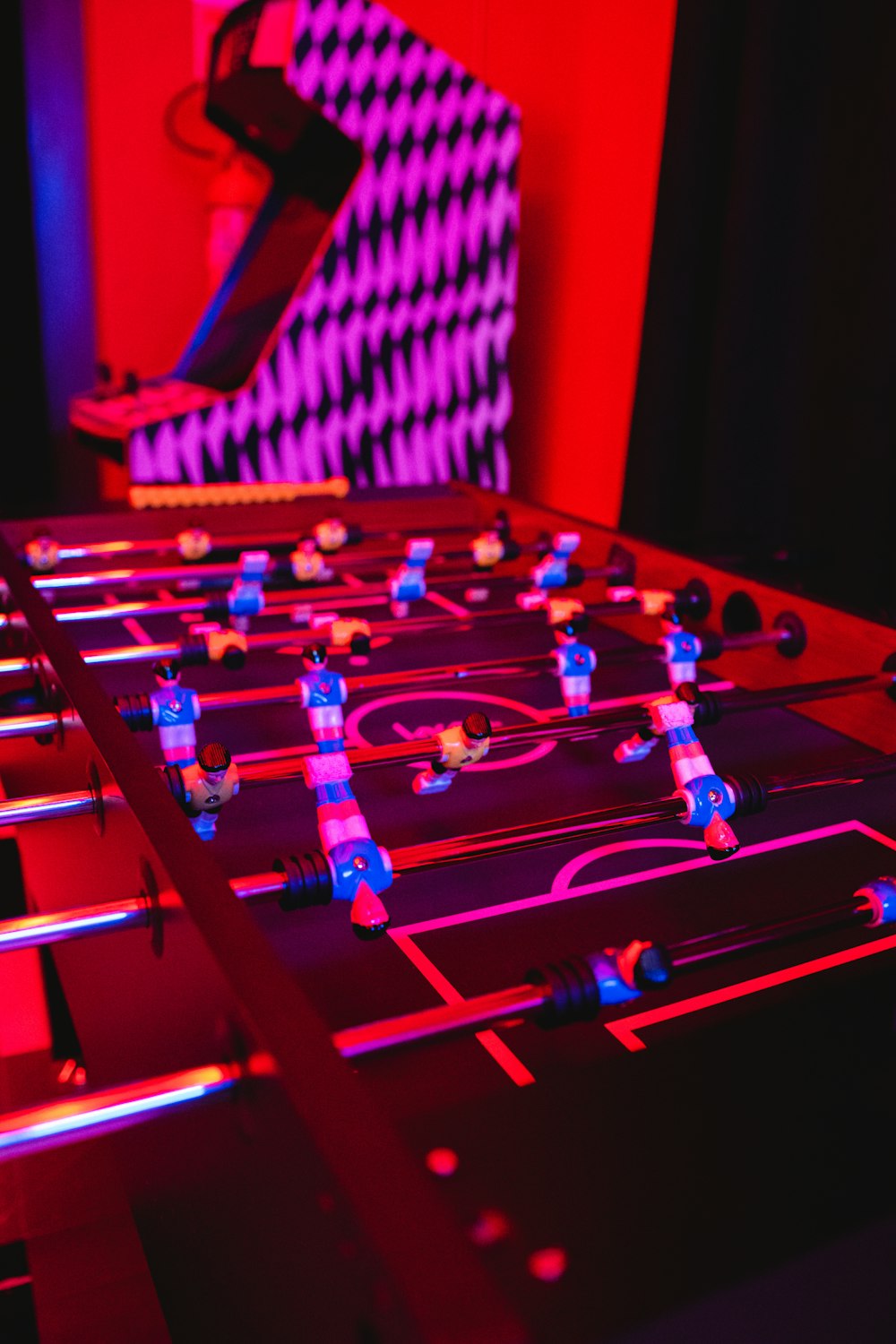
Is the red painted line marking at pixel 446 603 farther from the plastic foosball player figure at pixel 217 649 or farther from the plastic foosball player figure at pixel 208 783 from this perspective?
the plastic foosball player figure at pixel 208 783

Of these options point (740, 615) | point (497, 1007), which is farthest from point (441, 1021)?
point (740, 615)

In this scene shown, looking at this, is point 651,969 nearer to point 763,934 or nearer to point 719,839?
point 763,934

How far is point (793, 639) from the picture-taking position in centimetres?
123

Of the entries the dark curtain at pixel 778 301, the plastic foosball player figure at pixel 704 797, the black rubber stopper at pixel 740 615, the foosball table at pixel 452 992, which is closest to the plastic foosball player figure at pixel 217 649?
the foosball table at pixel 452 992

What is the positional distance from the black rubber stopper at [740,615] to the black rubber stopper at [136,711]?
77 cm

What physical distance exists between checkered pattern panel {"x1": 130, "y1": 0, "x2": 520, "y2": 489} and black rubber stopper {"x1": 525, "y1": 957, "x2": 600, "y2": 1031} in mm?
1920

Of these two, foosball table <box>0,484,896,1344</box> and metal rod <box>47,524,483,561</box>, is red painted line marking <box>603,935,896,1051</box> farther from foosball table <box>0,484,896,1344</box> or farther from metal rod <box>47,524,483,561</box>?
metal rod <box>47,524,483,561</box>

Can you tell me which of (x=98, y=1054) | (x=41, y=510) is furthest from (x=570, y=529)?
(x=98, y=1054)

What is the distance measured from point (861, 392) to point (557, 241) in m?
1.35

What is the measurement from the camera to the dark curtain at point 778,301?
1.96 metres

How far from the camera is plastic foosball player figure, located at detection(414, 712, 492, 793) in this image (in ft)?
2.79

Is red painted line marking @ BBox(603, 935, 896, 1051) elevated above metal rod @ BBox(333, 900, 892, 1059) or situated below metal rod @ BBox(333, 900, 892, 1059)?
below

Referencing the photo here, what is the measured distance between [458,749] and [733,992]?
0.31 m

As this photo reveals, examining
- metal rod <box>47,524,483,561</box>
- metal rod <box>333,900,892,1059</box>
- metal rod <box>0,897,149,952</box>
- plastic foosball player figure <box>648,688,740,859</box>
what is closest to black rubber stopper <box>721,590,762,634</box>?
metal rod <box>47,524,483,561</box>
